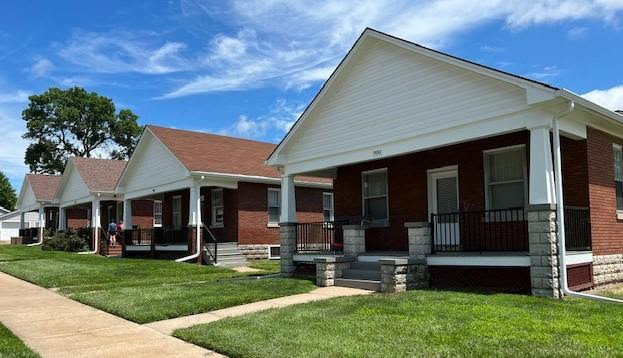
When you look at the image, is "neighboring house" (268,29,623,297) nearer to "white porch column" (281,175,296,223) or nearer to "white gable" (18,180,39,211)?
"white porch column" (281,175,296,223)

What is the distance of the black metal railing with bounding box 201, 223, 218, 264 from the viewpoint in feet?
73.0

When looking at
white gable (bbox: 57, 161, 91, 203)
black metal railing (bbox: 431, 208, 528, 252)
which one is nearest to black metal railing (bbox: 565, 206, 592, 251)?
black metal railing (bbox: 431, 208, 528, 252)

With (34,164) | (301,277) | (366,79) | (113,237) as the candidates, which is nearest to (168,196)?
(113,237)

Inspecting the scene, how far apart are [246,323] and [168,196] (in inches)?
814

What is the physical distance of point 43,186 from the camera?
4522 cm

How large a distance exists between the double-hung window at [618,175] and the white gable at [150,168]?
15.1m

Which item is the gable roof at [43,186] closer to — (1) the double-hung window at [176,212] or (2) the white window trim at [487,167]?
(1) the double-hung window at [176,212]

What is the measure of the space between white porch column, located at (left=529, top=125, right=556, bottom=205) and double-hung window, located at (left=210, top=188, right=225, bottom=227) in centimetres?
→ 1598

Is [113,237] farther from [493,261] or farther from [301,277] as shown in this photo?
[493,261]

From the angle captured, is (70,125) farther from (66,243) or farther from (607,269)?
(607,269)

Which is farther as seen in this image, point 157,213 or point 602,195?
point 157,213

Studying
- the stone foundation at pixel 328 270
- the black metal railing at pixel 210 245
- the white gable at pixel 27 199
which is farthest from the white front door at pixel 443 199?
the white gable at pixel 27 199

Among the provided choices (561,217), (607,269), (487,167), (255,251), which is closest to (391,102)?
(487,167)

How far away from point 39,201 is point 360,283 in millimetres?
36752
